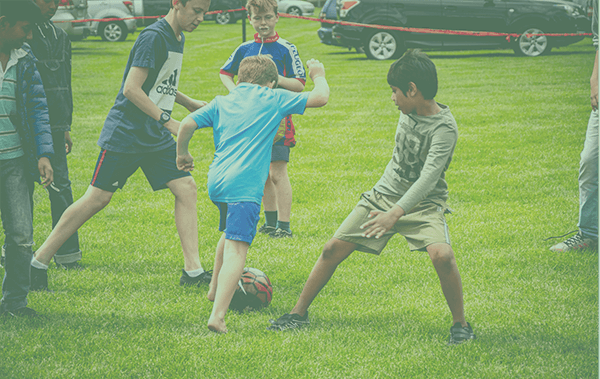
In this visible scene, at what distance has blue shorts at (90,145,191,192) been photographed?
185 inches

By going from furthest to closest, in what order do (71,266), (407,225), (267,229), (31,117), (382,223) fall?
(267,229), (71,266), (31,117), (407,225), (382,223)

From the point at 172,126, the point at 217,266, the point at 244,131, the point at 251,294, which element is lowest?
the point at 251,294

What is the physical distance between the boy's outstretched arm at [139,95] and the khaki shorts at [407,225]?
57.4 inches

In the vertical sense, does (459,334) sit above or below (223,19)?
above

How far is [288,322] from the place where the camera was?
13.4 ft

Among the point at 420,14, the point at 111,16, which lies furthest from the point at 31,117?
the point at 111,16

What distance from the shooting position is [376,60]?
1959 cm

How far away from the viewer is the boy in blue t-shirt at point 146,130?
448cm

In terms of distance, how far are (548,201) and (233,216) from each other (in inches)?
170

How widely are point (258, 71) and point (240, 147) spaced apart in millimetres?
498

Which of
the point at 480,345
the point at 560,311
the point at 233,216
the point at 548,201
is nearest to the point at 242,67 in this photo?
the point at 233,216

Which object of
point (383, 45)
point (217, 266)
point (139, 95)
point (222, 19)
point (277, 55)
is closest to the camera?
point (217, 266)

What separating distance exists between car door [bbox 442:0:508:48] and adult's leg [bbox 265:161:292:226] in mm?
13563

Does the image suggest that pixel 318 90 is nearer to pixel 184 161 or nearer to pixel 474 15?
pixel 184 161
